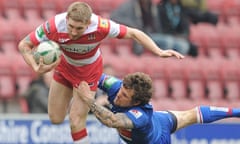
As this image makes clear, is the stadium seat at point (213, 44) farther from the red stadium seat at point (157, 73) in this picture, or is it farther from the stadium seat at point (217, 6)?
the red stadium seat at point (157, 73)

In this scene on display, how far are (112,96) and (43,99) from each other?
8.75 feet

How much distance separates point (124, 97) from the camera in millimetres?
9891

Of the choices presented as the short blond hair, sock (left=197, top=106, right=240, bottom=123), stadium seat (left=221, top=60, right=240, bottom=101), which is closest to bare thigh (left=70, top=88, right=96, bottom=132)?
the short blond hair

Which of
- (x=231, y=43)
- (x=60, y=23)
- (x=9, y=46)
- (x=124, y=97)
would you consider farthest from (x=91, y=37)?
(x=231, y=43)

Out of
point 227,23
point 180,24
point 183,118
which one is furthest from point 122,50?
point 183,118

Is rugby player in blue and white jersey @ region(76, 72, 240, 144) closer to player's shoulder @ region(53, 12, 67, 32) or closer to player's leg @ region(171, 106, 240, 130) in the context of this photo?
player's leg @ region(171, 106, 240, 130)

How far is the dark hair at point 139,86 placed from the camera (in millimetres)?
9797

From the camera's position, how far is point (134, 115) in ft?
32.5

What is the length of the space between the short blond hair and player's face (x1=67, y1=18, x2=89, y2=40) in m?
0.04

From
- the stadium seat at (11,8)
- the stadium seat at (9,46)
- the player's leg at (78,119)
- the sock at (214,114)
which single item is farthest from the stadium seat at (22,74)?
the sock at (214,114)

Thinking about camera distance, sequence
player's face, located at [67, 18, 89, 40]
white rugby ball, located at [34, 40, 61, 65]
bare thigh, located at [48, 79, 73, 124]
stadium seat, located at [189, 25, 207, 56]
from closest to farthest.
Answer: player's face, located at [67, 18, 89, 40] → white rugby ball, located at [34, 40, 61, 65] → bare thigh, located at [48, 79, 73, 124] → stadium seat, located at [189, 25, 207, 56]

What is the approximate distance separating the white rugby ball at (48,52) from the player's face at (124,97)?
2.71 feet

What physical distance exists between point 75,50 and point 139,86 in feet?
3.06

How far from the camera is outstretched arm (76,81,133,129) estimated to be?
968 cm
